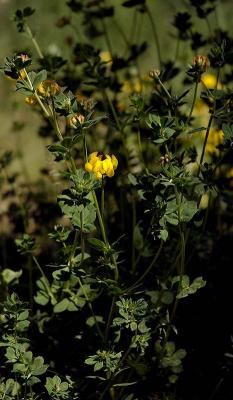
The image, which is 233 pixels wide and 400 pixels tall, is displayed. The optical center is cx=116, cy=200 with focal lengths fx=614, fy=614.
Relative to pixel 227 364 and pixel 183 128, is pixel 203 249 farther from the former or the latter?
pixel 183 128

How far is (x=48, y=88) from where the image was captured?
1559 millimetres

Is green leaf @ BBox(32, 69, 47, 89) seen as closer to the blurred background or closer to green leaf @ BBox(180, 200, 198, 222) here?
green leaf @ BBox(180, 200, 198, 222)

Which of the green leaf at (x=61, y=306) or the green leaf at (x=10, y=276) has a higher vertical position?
the green leaf at (x=61, y=306)

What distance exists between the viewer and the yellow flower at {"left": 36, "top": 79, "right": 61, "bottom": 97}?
155 cm

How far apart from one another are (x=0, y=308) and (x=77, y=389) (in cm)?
35

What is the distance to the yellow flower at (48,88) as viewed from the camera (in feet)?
5.08

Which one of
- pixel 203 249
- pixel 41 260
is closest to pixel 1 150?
pixel 41 260

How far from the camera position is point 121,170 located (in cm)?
248

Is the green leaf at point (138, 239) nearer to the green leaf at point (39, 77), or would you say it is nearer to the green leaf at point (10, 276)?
the green leaf at point (10, 276)

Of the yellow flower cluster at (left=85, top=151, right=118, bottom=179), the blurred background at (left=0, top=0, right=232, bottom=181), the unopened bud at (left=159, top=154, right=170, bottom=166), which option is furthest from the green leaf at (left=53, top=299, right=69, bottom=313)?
the blurred background at (left=0, top=0, right=232, bottom=181)

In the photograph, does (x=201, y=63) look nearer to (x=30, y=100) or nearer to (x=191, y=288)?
(x=30, y=100)

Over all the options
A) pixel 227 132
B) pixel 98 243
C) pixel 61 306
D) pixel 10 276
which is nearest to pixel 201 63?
pixel 227 132

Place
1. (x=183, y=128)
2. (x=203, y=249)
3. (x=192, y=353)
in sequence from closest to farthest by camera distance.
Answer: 1. (x=183, y=128)
2. (x=192, y=353)
3. (x=203, y=249)

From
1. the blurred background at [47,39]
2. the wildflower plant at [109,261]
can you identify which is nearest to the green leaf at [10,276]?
the wildflower plant at [109,261]
